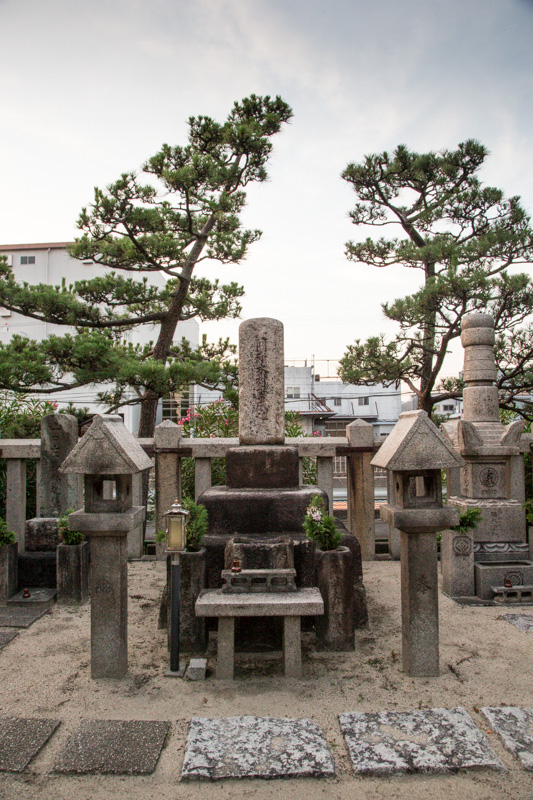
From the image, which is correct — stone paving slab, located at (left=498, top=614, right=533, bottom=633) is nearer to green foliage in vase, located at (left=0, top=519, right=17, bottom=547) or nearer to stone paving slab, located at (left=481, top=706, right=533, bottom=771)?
stone paving slab, located at (left=481, top=706, right=533, bottom=771)

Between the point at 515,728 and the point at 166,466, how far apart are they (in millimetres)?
5377

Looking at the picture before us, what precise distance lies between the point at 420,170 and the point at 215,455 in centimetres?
1055

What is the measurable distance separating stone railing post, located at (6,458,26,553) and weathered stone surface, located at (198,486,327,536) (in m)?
2.78

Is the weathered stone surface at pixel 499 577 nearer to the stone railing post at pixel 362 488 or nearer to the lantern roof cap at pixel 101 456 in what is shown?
the stone railing post at pixel 362 488

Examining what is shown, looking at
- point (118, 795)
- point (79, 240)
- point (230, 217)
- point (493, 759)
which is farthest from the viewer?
point (230, 217)

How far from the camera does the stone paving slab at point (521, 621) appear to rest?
4.91 metres

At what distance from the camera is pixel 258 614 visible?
3.86 metres

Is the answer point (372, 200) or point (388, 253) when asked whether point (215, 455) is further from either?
point (372, 200)

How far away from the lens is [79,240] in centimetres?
1102

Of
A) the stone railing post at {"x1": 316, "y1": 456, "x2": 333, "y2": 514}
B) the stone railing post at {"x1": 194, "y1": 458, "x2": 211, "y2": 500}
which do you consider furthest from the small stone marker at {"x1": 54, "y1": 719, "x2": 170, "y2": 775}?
the stone railing post at {"x1": 316, "y1": 456, "x2": 333, "y2": 514}

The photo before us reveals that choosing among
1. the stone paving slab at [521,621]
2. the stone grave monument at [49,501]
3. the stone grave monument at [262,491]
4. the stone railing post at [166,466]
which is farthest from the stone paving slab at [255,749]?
the stone railing post at [166,466]

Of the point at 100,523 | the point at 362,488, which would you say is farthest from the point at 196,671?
the point at 362,488

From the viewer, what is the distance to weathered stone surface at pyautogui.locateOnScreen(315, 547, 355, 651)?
4367 mm

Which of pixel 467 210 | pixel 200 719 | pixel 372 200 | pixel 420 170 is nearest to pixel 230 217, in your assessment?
pixel 372 200
